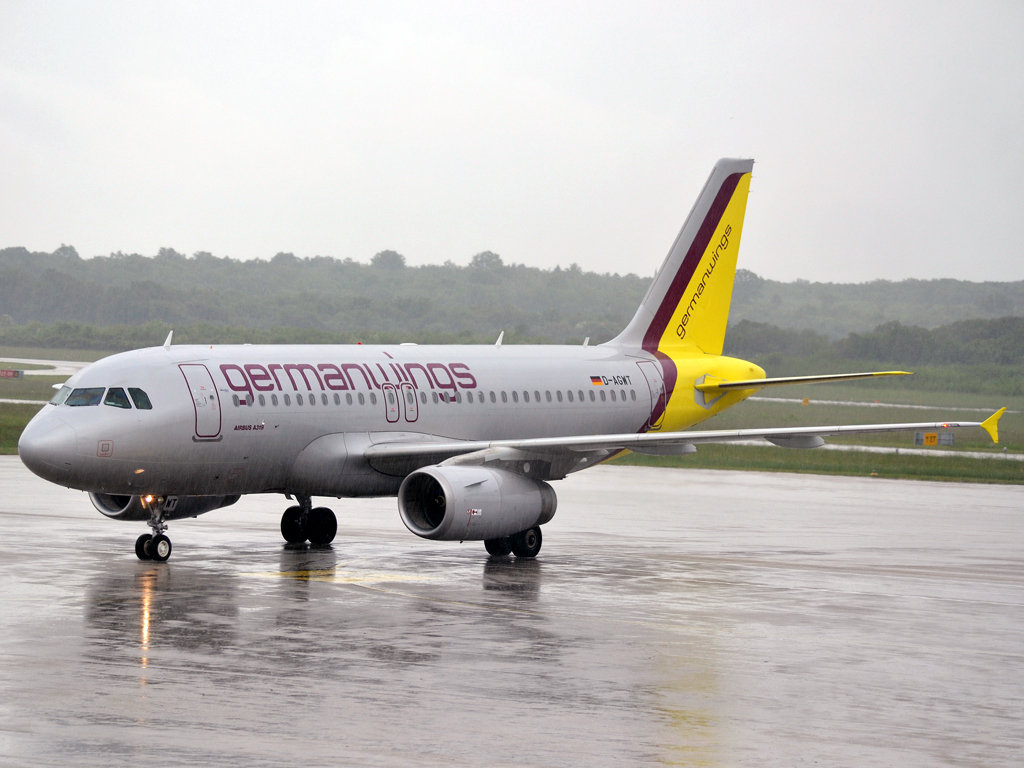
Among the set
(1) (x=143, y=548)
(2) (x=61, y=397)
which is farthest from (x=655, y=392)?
(2) (x=61, y=397)

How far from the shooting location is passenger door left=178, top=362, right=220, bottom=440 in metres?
22.6

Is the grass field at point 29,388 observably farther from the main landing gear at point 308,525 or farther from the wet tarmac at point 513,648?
the wet tarmac at point 513,648

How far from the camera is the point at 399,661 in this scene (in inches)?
614

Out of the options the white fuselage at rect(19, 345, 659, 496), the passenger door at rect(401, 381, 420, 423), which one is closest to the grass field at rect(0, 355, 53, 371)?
the white fuselage at rect(19, 345, 659, 496)

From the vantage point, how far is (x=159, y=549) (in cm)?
2309

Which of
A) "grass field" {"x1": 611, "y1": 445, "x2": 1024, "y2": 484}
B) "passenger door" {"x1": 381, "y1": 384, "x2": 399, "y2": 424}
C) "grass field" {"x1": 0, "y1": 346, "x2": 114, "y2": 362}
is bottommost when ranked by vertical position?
"grass field" {"x1": 611, "y1": 445, "x2": 1024, "y2": 484}

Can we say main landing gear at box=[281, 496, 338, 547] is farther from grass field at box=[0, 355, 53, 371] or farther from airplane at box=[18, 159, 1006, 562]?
grass field at box=[0, 355, 53, 371]

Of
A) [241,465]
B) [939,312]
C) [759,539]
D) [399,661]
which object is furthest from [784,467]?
[939,312]

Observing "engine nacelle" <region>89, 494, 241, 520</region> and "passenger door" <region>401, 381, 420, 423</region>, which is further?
"passenger door" <region>401, 381, 420, 423</region>

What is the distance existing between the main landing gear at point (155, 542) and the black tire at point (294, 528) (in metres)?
2.95

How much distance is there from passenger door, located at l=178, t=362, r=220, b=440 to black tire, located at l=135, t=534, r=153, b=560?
82.1 inches

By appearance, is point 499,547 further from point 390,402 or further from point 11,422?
point 11,422

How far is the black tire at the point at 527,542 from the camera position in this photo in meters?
24.5

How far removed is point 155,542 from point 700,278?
1548 cm
